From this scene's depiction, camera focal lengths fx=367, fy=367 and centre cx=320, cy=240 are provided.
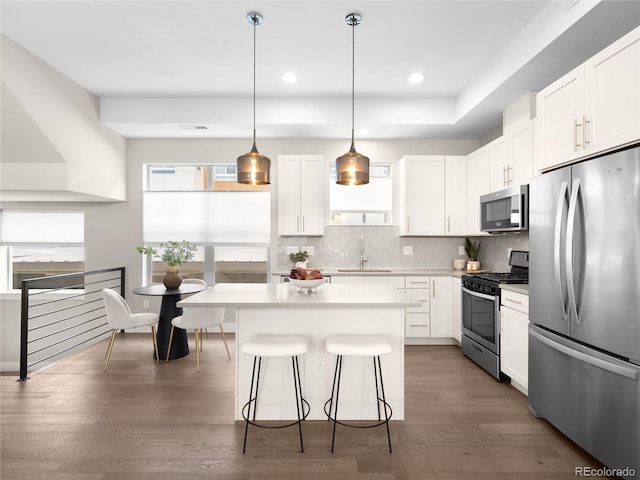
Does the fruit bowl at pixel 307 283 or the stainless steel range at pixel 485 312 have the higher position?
the fruit bowl at pixel 307 283

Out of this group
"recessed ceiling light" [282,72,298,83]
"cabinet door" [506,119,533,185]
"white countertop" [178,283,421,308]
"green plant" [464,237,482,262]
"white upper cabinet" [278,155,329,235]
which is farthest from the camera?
"green plant" [464,237,482,262]

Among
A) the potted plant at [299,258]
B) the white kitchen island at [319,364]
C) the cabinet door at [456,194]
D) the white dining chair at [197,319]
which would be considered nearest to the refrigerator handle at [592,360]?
the white kitchen island at [319,364]

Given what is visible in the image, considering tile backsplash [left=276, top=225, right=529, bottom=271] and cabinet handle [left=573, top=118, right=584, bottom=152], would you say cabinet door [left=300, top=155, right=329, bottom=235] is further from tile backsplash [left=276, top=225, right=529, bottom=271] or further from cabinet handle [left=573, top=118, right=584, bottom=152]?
cabinet handle [left=573, top=118, right=584, bottom=152]

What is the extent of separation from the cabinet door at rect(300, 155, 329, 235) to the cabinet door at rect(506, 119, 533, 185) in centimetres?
218

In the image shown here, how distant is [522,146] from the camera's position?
3344 mm

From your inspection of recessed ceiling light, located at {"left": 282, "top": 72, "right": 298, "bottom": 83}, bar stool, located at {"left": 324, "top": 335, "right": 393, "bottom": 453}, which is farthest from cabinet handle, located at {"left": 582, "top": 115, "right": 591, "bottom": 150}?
recessed ceiling light, located at {"left": 282, "top": 72, "right": 298, "bottom": 83}

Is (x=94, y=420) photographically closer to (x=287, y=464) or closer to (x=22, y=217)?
(x=287, y=464)

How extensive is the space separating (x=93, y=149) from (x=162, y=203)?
112 cm

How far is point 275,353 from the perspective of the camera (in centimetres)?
218

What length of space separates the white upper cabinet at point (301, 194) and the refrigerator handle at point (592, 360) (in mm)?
2894

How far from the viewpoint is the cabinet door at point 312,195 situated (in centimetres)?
475

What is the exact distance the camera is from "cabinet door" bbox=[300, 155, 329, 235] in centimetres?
475

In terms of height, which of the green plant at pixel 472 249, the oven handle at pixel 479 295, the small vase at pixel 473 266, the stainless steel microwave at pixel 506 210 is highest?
the stainless steel microwave at pixel 506 210
